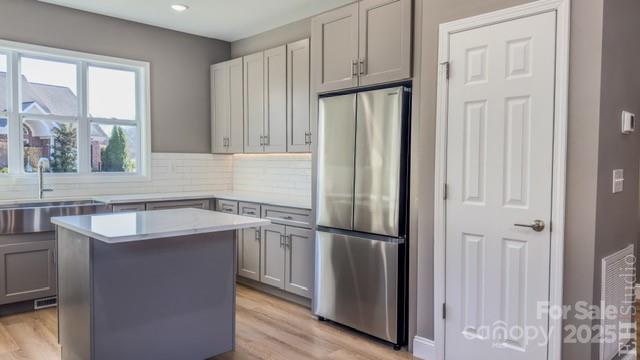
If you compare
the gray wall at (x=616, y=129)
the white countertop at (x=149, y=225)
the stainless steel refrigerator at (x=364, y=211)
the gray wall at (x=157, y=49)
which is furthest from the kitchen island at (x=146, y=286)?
the gray wall at (x=157, y=49)

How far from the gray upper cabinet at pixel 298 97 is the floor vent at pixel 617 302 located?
2530 millimetres

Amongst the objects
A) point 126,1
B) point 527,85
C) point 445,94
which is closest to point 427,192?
point 445,94

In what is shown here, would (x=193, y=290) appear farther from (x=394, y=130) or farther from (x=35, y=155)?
(x=35, y=155)

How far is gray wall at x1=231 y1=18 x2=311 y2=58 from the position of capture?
450 cm

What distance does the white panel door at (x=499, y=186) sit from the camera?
7.73 ft

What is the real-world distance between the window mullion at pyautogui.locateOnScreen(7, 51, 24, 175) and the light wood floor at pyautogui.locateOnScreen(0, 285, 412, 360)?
1.39 meters

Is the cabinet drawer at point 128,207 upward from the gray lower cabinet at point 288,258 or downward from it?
upward

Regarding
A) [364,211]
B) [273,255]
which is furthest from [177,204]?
[364,211]

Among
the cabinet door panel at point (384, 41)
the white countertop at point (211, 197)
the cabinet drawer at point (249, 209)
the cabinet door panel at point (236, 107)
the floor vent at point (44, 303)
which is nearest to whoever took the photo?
the cabinet door panel at point (384, 41)

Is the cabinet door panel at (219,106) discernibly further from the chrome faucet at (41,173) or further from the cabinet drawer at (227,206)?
the chrome faucet at (41,173)

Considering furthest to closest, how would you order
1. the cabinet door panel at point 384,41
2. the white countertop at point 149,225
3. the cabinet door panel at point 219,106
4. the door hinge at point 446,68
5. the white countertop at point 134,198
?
the cabinet door panel at point 219,106 → the white countertop at point 134,198 → the cabinet door panel at point 384,41 → the door hinge at point 446,68 → the white countertop at point 149,225

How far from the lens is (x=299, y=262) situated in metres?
3.91

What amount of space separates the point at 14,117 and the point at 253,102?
2225 millimetres

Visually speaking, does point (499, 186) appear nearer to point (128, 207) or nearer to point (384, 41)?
point (384, 41)
